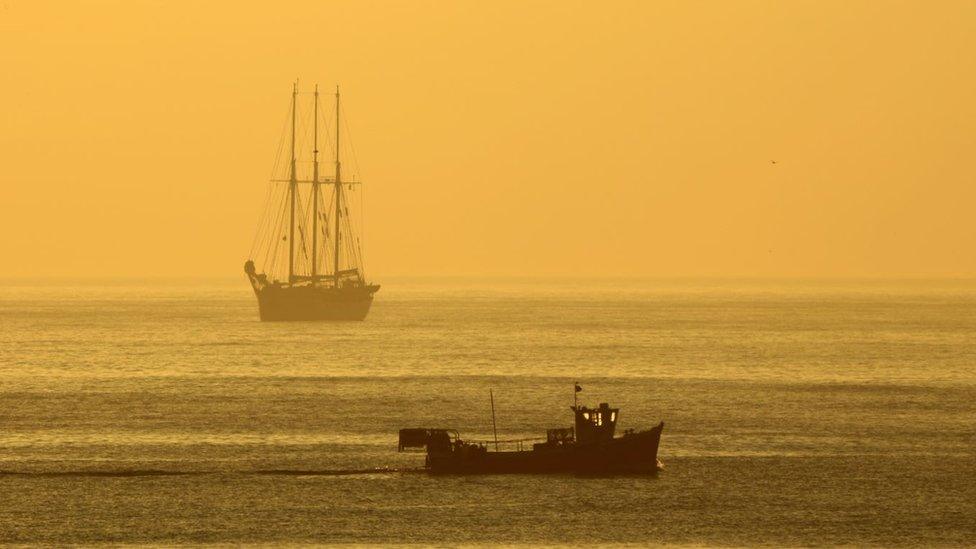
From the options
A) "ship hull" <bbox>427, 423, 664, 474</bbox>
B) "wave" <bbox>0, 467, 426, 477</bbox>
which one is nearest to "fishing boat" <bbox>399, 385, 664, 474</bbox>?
"ship hull" <bbox>427, 423, 664, 474</bbox>

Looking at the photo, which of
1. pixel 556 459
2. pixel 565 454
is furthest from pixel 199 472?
pixel 565 454

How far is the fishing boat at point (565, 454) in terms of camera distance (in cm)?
8081

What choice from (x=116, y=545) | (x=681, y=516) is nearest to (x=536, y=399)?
(x=681, y=516)

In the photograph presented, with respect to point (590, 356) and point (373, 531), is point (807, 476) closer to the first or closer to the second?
point (373, 531)

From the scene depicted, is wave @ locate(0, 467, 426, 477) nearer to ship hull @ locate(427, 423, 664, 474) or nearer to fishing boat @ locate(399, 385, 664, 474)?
fishing boat @ locate(399, 385, 664, 474)

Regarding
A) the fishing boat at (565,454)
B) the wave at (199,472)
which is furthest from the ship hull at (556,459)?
the wave at (199,472)

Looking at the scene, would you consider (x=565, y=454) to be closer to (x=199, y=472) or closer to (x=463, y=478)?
(x=463, y=478)

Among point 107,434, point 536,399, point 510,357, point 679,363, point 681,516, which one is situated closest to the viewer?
point 681,516

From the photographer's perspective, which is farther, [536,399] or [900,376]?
[900,376]

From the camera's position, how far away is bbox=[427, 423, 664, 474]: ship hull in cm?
8075

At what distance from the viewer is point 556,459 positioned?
265 feet

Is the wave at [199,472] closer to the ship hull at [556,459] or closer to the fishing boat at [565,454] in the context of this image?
the fishing boat at [565,454]

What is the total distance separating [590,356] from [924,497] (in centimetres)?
11119

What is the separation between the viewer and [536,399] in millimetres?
127062
